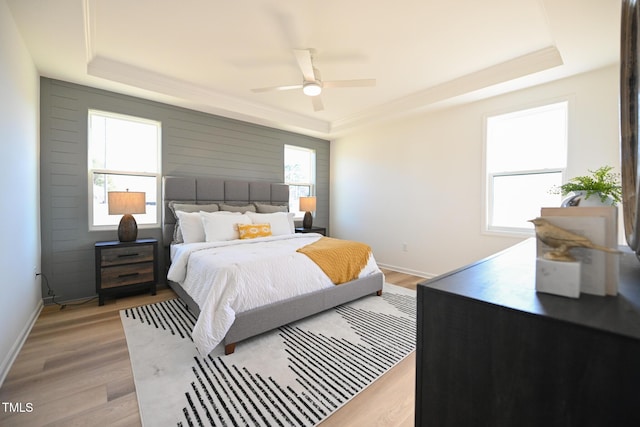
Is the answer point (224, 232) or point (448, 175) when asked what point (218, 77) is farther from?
point (448, 175)

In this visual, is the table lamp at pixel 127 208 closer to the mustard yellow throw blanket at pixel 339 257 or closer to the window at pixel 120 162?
the window at pixel 120 162

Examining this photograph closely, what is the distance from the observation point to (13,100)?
2.11 metres

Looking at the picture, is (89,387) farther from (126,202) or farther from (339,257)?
(339,257)

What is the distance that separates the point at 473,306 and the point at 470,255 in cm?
359

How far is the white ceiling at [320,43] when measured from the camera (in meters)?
2.16

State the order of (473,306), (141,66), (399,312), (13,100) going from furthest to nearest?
(141,66) → (399,312) → (13,100) → (473,306)

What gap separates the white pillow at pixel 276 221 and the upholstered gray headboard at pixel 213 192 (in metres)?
0.63

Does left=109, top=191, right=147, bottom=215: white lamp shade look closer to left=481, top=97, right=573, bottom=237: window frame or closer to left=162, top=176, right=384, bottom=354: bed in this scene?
left=162, top=176, right=384, bottom=354: bed

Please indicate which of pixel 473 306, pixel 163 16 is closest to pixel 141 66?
pixel 163 16

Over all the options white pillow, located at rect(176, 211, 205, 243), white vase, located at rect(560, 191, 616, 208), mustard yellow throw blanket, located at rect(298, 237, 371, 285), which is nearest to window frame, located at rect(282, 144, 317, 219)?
white pillow, located at rect(176, 211, 205, 243)

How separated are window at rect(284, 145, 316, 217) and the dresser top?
14.8ft

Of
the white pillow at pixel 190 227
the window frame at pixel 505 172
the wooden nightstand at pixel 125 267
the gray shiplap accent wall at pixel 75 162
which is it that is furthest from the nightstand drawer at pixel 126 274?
the window frame at pixel 505 172

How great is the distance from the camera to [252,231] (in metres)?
3.52

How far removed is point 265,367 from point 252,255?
3.18ft
